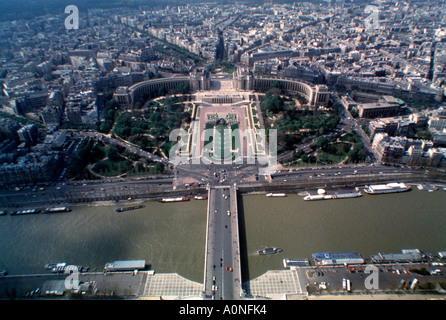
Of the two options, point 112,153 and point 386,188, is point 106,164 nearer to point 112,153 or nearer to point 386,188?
point 112,153

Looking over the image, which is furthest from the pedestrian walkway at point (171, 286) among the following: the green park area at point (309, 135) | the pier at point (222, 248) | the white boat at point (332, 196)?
the green park area at point (309, 135)

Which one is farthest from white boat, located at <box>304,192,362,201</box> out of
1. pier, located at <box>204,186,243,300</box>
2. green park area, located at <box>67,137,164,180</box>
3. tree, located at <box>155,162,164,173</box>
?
green park area, located at <box>67,137,164,180</box>

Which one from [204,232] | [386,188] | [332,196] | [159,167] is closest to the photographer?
[204,232]

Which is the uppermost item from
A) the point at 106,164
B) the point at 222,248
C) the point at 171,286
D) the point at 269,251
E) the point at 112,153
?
the point at 112,153

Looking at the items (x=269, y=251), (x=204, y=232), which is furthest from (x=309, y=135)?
(x=204, y=232)

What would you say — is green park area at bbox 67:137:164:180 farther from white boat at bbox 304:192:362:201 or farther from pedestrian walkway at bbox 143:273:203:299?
white boat at bbox 304:192:362:201

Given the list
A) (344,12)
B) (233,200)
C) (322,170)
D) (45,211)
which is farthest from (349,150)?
(344,12)
